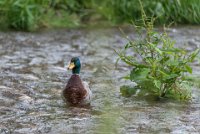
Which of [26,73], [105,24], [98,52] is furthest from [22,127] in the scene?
[105,24]

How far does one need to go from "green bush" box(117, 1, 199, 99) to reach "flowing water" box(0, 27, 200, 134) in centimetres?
13

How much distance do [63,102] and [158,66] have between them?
3.14ft

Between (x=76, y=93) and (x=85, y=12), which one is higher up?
(x=85, y=12)

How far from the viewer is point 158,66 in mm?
5816

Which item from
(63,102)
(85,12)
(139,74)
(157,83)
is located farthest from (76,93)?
(85,12)

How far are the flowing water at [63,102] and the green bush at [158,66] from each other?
0.13 meters

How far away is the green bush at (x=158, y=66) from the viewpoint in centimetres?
568

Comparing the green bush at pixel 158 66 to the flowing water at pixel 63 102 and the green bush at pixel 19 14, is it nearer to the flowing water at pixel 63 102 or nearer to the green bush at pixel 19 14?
the flowing water at pixel 63 102

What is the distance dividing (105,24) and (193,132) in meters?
6.35

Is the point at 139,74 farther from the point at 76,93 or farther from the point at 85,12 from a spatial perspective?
the point at 85,12

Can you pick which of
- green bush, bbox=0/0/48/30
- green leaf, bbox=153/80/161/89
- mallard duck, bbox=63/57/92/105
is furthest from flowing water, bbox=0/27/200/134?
green bush, bbox=0/0/48/30

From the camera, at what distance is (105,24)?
11039 mm

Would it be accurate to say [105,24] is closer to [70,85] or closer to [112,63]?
[112,63]

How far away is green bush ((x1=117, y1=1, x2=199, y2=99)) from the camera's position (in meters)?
5.68
